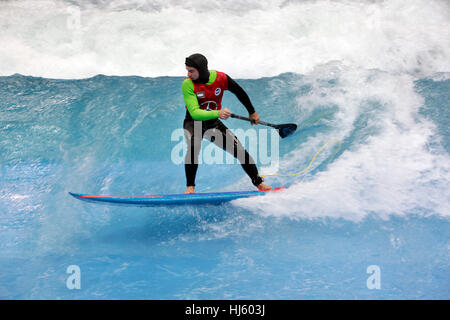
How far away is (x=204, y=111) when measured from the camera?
3.27 m

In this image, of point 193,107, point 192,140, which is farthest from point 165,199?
point 193,107

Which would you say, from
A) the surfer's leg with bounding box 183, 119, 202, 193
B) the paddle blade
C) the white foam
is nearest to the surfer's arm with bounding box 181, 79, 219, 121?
the surfer's leg with bounding box 183, 119, 202, 193

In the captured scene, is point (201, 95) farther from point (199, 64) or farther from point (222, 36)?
point (222, 36)

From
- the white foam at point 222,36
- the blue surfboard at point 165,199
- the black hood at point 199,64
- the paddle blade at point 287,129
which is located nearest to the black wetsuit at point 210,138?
the blue surfboard at point 165,199

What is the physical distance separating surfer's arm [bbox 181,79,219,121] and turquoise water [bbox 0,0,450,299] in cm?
91

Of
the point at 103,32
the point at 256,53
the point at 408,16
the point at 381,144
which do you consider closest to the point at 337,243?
the point at 381,144

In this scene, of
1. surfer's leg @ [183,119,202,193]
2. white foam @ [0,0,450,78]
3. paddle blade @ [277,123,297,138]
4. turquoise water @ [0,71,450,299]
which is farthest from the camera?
white foam @ [0,0,450,78]

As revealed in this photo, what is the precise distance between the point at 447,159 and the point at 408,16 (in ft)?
12.8

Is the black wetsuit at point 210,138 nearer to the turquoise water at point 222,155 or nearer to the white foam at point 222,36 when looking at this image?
the turquoise water at point 222,155

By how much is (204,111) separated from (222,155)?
2001mm

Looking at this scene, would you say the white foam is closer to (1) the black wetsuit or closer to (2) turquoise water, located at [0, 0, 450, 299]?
(2) turquoise water, located at [0, 0, 450, 299]

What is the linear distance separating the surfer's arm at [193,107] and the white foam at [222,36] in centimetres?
332

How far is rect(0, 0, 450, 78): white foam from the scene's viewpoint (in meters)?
6.57

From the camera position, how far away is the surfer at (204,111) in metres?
3.27
